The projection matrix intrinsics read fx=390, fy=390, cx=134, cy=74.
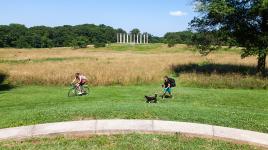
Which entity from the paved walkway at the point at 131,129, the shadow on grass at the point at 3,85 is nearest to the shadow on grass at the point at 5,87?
the shadow on grass at the point at 3,85

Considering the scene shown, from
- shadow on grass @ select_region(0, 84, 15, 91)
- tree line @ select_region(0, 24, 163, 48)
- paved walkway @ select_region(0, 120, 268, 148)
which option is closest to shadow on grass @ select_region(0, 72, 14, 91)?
shadow on grass @ select_region(0, 84, 15, 91)

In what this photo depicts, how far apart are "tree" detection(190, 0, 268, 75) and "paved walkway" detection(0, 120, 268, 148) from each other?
15124 millimetres

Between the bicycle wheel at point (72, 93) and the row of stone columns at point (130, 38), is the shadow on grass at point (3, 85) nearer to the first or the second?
the bicycle wheel at point (72, 93)

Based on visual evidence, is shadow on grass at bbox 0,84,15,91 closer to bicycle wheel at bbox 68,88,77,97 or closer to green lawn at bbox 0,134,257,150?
bicycle wheel at bbox 68,88,77,97

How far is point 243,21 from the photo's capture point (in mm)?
27047

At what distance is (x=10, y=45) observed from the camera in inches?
5153

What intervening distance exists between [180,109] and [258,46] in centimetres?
1372

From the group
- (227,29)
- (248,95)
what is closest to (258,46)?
(227,29)

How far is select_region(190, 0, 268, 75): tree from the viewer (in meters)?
25.8

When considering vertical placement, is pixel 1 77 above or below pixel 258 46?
below

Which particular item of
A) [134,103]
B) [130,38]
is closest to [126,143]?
[134,103]

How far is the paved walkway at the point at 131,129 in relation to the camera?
36.6 feet

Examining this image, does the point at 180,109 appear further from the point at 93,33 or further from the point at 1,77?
the point at 93,33

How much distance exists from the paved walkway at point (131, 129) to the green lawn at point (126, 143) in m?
0.36
